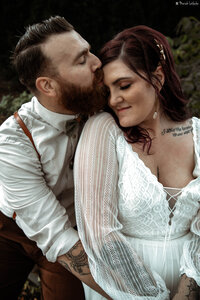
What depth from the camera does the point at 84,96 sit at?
210 centimetres

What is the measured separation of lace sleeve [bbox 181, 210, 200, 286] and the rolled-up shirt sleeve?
66 centimetres

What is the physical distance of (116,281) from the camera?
1.87 metres

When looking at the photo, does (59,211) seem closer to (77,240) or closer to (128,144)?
(77,240)

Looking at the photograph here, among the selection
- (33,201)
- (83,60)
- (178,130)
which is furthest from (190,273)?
(83,60)

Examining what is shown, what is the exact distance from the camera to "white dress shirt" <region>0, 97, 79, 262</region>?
206 cm

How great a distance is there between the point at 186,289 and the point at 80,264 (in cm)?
63

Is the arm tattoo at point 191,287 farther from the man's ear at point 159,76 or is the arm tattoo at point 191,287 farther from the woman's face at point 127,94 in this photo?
the man's ear at point 159,76

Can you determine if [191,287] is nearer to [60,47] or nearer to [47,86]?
[47,86]

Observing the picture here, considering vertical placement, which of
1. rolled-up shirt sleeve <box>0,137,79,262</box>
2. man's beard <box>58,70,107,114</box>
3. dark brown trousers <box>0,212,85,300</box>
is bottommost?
dark brown trousers <box>0,212,85,300</box>

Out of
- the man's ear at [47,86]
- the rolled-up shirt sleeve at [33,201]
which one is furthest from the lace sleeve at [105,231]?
the man's ear at [47,86]

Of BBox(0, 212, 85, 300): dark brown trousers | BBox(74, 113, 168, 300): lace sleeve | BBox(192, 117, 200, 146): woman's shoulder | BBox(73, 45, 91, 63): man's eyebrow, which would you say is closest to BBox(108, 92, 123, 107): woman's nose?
BBox(74, 113, 168, 300): lace sleeve

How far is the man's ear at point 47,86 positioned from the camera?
215cm

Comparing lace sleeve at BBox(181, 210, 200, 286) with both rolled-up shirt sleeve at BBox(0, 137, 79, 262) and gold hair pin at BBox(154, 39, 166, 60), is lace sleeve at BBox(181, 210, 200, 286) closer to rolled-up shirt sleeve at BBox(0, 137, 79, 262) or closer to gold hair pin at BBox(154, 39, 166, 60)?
rolled-up shirt sleeve at BBox(0, 137, 79, 262)

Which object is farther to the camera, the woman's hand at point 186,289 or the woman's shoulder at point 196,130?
the woman's shoulder at point 196,130
